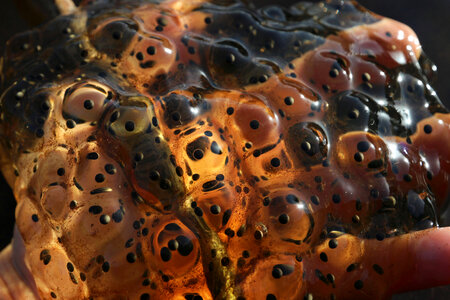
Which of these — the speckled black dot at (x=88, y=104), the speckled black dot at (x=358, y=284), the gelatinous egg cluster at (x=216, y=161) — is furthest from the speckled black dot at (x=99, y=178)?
the speckled black dot at (x=358, y=284)

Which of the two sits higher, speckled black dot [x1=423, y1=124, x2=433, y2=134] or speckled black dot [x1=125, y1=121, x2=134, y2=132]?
speckled black dot [x1=125, y1=121, x2=134, y2=132]

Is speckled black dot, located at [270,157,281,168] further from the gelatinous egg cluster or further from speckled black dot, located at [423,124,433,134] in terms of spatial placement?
speckled black dot, located at [423,124,433,134]

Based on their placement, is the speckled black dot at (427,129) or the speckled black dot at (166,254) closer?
the speckled black dot at (166,254)

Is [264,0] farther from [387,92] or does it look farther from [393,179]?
[393,179]

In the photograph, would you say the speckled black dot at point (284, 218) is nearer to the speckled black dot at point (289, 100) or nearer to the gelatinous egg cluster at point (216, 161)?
the gelatinous egg cluster at point (216, 161)

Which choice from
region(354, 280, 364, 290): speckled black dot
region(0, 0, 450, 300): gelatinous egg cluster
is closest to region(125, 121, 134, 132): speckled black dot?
region(0, 0, 450, 300): gelatinous egg cluster

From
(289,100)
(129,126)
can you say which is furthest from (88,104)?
(289,100)

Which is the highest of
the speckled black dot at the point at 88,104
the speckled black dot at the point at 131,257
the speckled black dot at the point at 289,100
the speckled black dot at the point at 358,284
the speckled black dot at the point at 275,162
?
the speckled black dot at the point at 88,104

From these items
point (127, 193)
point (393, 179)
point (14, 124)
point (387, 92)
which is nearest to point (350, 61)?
point (387, 92)
